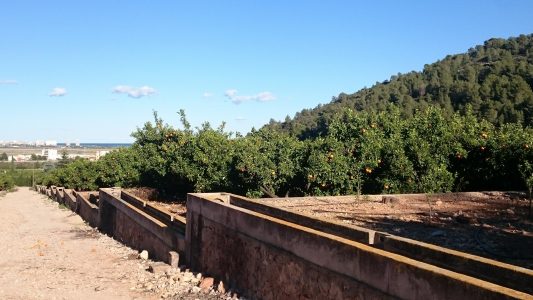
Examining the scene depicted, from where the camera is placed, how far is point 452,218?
360 inches

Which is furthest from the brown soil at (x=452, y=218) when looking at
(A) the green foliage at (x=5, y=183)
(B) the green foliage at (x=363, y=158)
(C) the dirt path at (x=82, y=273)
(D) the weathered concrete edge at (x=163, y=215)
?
(A) the green foliage at (x=5, y=183)

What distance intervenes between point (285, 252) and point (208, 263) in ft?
9.10

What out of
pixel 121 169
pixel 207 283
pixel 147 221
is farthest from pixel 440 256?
pixel 121 169

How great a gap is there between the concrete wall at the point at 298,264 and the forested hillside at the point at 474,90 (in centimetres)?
1288

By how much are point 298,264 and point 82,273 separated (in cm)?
639

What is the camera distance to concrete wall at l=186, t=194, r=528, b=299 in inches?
154

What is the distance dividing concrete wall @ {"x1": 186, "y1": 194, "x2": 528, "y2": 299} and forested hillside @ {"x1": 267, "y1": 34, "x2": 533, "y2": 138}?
1288cm

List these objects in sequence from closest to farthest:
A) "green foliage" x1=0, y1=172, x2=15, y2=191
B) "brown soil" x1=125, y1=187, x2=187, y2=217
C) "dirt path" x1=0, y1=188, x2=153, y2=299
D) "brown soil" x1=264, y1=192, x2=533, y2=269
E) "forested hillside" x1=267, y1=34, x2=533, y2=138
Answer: "brown soil" x1=264, y1=192, x2=533, y2=269, "dirt path" x1=0, y1=188, x2=153, y2=299, "brown soil" x1=125, y1=187, x2=187, y2=217, "forested hillside" x1=267, y1=34, x2=533, y2=138, "green foliage" x1=0, y1=172, x2=15, y2=191

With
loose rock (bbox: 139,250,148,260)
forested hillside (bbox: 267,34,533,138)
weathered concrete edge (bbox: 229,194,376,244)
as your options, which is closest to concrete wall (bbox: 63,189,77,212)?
forested hillside (bbox: 267,34,533,138)

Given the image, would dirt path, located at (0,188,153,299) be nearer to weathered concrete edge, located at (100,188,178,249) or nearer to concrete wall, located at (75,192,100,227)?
concrete wall, located at (75,192,100,227)

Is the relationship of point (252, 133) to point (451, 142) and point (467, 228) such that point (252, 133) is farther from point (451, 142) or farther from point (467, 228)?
point (467, 228)

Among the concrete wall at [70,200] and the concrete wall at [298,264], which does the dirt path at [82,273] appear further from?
the concrete wall at [70,200]

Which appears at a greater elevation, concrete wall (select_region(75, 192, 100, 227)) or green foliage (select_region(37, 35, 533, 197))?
green foliage (select_region(37, 35, 533, 197))

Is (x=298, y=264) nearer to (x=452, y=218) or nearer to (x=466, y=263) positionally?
(x=466, y=263)
